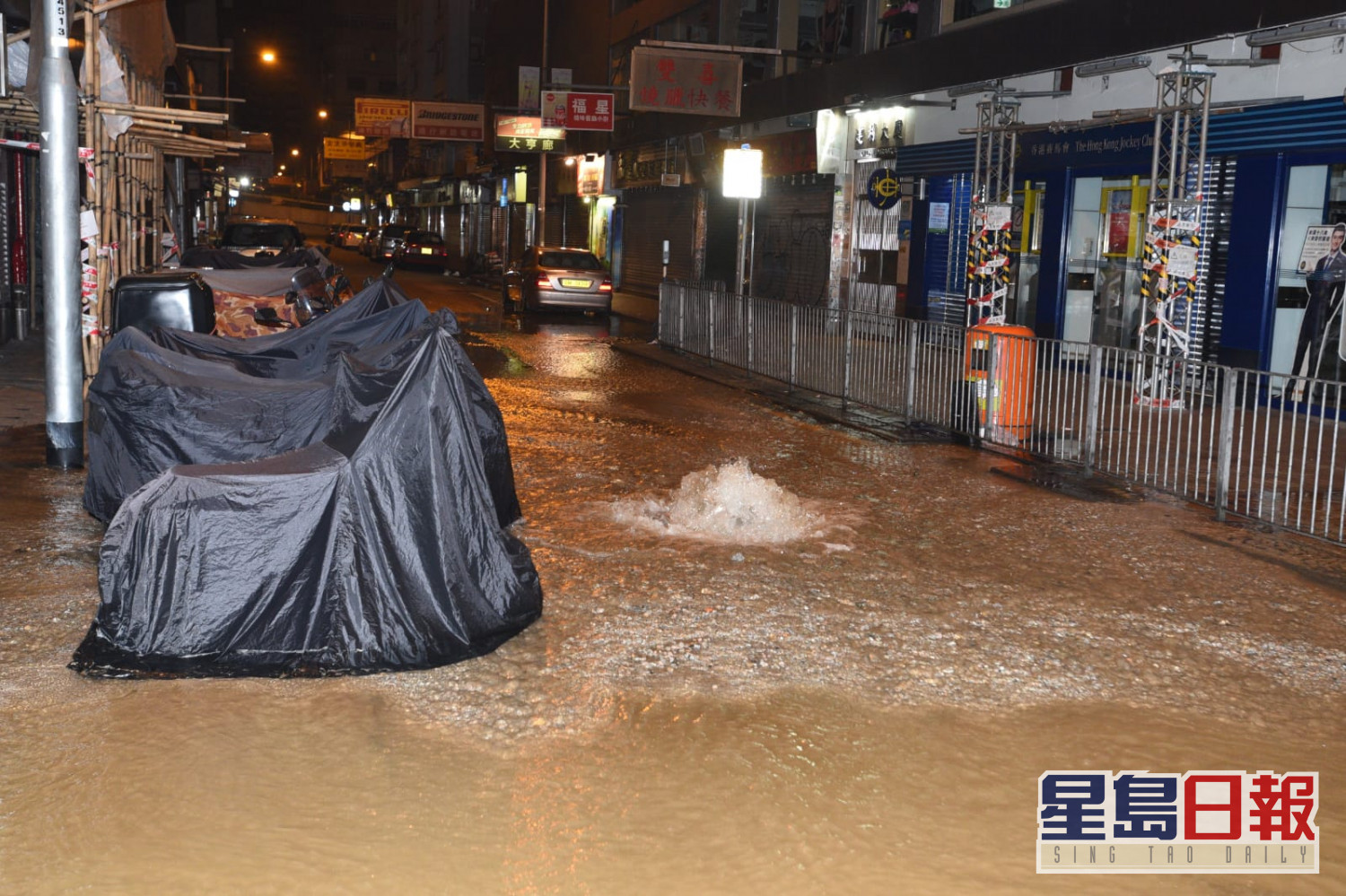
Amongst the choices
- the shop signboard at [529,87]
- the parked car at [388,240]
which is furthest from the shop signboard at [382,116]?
the shop signboard at [529,87]

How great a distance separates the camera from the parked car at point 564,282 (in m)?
27.7

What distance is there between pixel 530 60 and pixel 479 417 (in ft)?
165

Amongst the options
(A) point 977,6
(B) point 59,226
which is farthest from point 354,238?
(B) point 59,226

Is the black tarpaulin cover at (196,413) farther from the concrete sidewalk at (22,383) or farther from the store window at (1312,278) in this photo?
the store window at (1312,278)

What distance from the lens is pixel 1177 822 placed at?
448 cm

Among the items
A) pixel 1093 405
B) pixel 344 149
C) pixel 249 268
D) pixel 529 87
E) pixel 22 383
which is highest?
pixel 344 149

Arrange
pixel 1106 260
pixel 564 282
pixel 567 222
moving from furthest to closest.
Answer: pixel 567 222, pixel 564 282, pixel 1106 260

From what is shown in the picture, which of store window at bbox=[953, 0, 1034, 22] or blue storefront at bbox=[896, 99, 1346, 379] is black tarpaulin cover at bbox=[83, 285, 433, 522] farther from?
store window at bbox=[953, 0, 1034, 22]

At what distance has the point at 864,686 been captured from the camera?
5.64 m

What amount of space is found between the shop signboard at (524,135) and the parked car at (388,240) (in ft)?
47.4

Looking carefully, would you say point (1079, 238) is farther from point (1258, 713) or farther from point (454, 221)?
point (454, 221)

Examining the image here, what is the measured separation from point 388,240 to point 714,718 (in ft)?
182

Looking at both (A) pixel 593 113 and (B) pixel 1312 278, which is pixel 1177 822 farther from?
(A) pixel 593 113

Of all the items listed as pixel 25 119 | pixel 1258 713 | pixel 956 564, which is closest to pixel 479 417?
pixel 956 564
